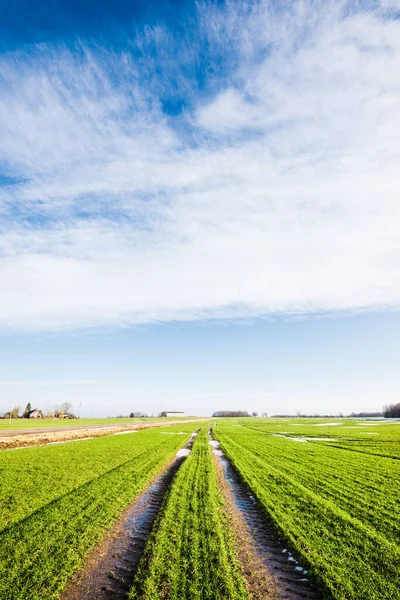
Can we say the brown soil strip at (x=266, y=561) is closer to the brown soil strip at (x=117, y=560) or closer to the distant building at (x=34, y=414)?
the brown soil strip at (x=117, y=560)

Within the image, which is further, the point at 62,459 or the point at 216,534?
the point at 62,459

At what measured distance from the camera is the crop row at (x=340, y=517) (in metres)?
8.57

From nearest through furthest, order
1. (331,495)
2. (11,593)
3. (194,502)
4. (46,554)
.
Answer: (11,593) → (46,554) → (194,502) → (331,495)

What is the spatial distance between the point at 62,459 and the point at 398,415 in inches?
7496

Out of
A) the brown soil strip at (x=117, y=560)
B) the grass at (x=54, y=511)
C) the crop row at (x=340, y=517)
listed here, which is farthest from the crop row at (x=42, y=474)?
the crop row at (x=340, y=517)

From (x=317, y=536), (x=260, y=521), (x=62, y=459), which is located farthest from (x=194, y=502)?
(x=62, y=459)

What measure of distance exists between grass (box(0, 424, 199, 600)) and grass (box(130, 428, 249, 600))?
211 centimetres

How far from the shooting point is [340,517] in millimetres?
12938

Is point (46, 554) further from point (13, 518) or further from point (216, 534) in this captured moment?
point (216, 534)

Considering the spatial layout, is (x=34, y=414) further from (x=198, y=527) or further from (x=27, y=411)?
(x=198, y=527)

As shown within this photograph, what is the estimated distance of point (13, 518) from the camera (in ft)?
41.0

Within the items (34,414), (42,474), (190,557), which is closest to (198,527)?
(190,557)

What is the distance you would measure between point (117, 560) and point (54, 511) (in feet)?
16.8

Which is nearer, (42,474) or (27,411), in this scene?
(42,474)
